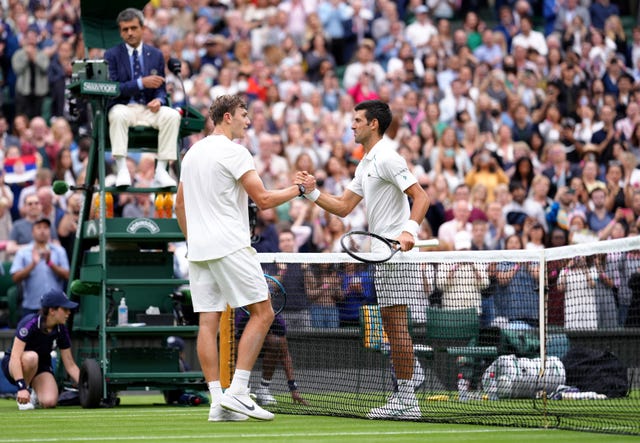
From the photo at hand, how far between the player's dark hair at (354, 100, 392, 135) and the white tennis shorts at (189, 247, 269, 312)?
1.58m

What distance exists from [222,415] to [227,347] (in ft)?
6.83

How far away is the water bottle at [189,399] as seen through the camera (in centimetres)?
1307

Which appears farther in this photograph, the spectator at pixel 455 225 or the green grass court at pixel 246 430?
the spectator at pixel 455 225

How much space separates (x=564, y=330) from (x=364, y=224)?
Answer: 8991 mm

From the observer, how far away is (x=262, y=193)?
379 inches

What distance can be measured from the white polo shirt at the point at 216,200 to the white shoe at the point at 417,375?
5.56ft

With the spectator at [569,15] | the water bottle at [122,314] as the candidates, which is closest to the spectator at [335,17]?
the spectator at [569,15]

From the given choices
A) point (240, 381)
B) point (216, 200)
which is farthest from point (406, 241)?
point (240, 381)

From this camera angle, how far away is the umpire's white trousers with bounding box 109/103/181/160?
1310cm

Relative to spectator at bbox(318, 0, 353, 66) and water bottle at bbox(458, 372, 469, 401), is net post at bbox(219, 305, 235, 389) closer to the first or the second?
water bottle at bbox(458, 372, 469, 401)

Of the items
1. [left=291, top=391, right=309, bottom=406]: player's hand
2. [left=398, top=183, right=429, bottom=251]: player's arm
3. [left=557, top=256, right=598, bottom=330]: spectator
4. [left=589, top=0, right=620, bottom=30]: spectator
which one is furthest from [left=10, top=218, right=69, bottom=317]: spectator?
[left=589, top=0, right=620, bottom=30]: spectator

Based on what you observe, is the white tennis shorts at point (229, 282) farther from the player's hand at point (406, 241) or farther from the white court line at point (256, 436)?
the white court line at point (256, 436)

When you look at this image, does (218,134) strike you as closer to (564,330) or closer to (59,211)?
(564,330)

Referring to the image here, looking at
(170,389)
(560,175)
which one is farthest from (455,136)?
(170,389)
